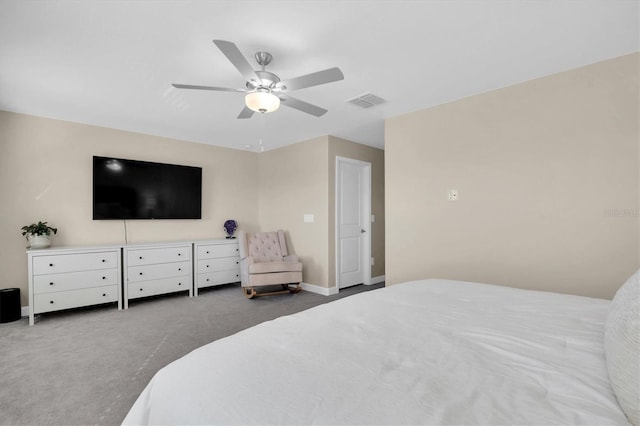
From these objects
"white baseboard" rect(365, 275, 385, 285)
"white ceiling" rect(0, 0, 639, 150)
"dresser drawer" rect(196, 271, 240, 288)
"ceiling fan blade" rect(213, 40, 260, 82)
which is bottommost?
"white baseboard" rect(365, 275, 385, 285)

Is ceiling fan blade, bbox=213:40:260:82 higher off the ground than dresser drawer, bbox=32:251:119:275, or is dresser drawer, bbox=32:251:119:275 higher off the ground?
ceiling fan blade, bbox=213:40:260:82

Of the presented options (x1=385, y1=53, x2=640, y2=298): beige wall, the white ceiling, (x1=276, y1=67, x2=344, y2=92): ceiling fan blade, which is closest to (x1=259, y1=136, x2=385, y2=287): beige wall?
(x1=385, y1=53, x2=640, y2=298): beige wall

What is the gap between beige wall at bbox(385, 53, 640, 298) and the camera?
226 centimetres

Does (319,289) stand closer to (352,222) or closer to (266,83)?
(352,222)

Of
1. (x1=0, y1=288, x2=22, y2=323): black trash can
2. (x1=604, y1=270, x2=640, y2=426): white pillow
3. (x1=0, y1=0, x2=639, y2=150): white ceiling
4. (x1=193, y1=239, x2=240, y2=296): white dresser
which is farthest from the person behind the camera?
(x1=193, y1=239, x2=240, y2=296): white dresser

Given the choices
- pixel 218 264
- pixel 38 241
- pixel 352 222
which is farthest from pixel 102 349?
pixel 352 222

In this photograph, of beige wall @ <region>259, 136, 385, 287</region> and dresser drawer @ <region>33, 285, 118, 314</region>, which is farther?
beige wall @ <region>259, 136, 385, 287</region>

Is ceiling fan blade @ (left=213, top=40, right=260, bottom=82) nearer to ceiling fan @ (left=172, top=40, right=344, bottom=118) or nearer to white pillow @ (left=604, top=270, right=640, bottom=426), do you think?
ceiling fan @ (left=172, top=40, right=344, bottom=118)

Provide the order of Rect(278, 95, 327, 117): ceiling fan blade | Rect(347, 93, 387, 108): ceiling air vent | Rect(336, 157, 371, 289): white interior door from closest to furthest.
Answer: Rect(278, 95, 327, 117): ceiling fan blade → Rect(347, 93, 387, 108): ceiling air vent → Rect(336, 157, 371, 289): white interior door

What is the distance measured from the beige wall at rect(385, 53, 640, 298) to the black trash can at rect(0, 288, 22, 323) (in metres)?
4.27

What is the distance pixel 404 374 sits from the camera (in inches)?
33.3

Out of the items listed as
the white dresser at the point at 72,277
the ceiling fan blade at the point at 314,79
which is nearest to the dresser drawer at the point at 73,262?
the white dresser at the point at 72,277

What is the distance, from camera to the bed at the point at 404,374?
68 centimetres

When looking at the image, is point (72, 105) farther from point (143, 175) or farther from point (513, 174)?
point (513, 174)
